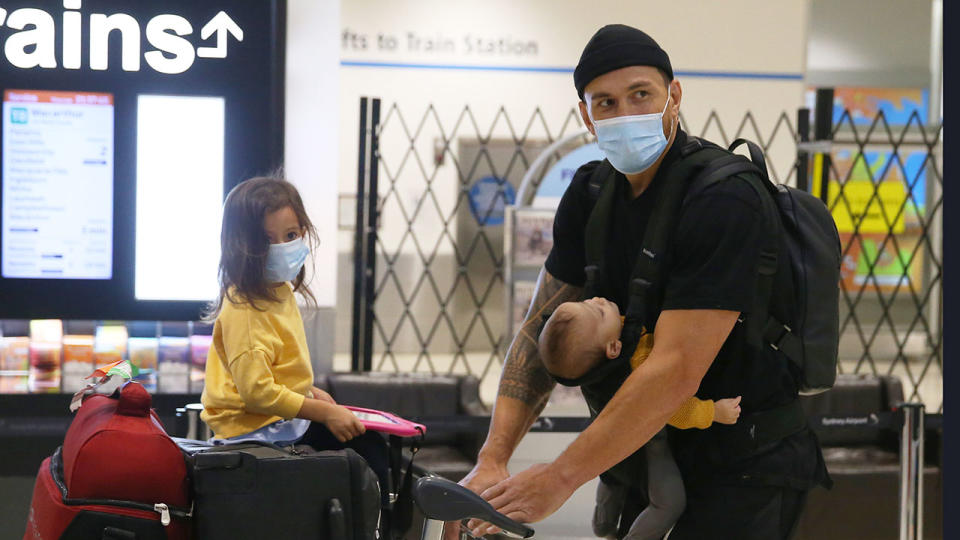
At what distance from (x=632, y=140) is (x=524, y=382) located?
38 cm

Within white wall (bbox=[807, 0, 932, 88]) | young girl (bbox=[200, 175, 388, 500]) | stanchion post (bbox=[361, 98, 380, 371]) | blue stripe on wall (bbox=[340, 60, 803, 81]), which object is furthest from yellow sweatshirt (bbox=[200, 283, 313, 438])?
white wall (bbox=[807, 0, 932, 88])

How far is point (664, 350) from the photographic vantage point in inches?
51.7

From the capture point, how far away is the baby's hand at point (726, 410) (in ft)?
4.62

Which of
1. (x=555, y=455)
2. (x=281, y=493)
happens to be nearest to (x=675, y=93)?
(x=281, y=493)

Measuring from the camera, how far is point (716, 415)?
141cm

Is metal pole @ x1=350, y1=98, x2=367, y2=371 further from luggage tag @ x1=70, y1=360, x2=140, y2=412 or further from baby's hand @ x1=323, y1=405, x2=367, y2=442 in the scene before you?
luggage tag @ x1=70, y1=360, x2=140, y2=412

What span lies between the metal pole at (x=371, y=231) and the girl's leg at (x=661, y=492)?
3066 millimetres

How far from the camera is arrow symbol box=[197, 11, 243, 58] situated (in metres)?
3.73

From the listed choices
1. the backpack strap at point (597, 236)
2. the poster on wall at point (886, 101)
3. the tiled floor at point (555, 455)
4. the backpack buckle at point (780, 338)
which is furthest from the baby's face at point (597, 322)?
the poster on wall at point (886, 101)

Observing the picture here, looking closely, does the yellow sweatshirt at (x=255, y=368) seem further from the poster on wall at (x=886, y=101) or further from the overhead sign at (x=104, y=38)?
the poster on wall at (x=886, y=101)

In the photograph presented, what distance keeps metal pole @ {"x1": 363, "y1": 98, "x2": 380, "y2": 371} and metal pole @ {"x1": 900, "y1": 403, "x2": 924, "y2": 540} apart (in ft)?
7.02

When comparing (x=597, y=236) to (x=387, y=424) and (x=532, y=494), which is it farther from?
(x=387, y=424)

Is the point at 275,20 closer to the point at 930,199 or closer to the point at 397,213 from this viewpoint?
the point at 397,213

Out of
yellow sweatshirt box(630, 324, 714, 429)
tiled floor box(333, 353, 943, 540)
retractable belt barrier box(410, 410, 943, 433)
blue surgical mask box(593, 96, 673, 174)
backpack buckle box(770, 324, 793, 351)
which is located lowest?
tiled floor box(333, 353, 943, 540)
